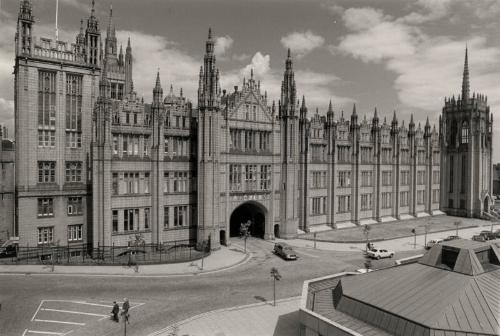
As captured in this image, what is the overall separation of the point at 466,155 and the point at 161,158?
6876 cm

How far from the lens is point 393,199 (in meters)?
77.1

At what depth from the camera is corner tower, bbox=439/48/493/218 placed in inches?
3275

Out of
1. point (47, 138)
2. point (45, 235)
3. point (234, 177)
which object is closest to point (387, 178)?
point (234, 177)

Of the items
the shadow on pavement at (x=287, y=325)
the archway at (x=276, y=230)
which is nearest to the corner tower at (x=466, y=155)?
the archway at (x=276, y=230)

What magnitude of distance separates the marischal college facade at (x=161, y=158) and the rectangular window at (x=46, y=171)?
12 centimetres

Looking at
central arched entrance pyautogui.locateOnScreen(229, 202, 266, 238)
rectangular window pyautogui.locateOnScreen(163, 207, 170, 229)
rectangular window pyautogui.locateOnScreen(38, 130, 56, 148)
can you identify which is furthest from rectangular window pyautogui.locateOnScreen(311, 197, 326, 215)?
rectangular window pyautogui.locateOnScreen(38, 130, 56, 148)

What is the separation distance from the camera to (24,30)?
4334cm

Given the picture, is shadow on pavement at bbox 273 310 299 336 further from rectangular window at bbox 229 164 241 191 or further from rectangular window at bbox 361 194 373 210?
rectangular window at bbox 361 194 373 210

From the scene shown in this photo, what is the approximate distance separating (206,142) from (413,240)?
35.5 meters

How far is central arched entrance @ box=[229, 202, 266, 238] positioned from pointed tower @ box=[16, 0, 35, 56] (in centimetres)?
3417

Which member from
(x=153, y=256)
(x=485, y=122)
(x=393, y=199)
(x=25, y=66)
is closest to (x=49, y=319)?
(x=153, y=256)

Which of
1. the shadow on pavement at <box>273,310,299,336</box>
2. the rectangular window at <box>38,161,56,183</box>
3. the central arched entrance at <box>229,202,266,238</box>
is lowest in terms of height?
the shadow on pavement at <box>273,310,299,336</box>

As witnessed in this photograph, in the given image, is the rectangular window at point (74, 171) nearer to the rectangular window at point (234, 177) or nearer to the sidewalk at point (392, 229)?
the rectangular window at point (234, 177)

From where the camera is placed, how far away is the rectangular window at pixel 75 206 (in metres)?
46.1
